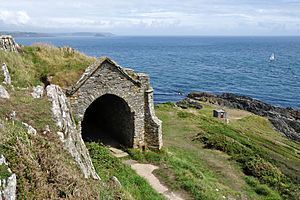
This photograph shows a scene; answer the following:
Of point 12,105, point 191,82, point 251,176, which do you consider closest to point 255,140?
point 251,176

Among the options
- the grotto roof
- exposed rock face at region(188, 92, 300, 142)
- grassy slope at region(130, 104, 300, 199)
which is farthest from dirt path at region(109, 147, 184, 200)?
exposed rock face at region(188, 92, 300, 142)

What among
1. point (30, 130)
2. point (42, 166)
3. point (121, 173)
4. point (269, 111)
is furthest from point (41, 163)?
point (269, 111)

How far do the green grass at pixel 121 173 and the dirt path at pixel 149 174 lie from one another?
66 centimetres

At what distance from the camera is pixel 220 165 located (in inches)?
1066

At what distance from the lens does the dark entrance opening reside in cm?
2648

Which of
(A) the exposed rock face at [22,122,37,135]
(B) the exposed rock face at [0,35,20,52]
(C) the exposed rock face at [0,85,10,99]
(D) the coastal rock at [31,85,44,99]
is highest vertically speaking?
(B) the exposed rock face at [0,35,20,52]

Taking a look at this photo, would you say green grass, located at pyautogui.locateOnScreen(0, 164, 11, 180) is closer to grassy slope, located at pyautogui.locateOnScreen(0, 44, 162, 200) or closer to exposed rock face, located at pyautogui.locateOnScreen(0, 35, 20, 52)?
grassy slope, located at pyautogui.locateOnScreen(0, 44, 162, 200)

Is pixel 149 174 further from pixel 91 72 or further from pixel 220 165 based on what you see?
pixel 91 72

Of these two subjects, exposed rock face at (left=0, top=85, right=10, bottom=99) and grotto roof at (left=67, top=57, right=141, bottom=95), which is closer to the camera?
exposed rock face at (left=0, top=85, right=10, bottom=99)

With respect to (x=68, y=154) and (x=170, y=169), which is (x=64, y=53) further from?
(x=68, y=154)

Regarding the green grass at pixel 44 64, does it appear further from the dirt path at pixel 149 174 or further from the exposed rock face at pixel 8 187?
the exposed rock face at pixel 8 187

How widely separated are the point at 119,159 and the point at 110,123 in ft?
18.0

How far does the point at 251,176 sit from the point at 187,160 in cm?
436

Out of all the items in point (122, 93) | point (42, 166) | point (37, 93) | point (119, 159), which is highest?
point (37, 93)
